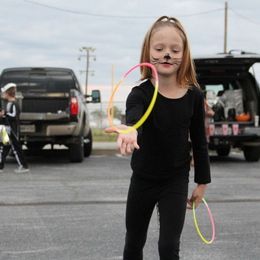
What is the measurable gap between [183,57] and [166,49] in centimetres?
13

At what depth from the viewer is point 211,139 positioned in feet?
42.0

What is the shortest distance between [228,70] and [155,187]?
34.3 ft

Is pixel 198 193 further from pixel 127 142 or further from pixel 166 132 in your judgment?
pixel 127 142

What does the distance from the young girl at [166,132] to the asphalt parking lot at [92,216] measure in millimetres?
1805

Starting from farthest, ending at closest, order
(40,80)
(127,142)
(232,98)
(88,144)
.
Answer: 1. (88,144)
2. (232,98)
3. (40,80)
4. (127,142)

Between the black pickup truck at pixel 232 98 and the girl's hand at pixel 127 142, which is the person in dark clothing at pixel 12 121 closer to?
the black pickup truck at pixel 232 98

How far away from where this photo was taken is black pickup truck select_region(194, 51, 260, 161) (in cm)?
1278

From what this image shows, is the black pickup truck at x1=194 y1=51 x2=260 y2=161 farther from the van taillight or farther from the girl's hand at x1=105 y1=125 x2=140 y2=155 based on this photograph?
the girl's hand at x1=105 y1=125 x2=140 y2=155

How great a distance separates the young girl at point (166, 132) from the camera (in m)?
3.30

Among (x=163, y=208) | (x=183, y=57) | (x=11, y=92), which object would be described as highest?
(x=183, y=57)

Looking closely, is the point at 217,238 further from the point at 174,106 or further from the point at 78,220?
the point at 174,106

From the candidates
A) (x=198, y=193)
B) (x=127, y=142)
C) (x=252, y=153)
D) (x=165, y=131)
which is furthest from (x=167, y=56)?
(x=252, y=153)

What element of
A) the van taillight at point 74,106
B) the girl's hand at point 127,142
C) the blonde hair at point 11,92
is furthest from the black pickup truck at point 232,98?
the girl's hand at point 127,142

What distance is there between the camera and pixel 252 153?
45.0 feet
